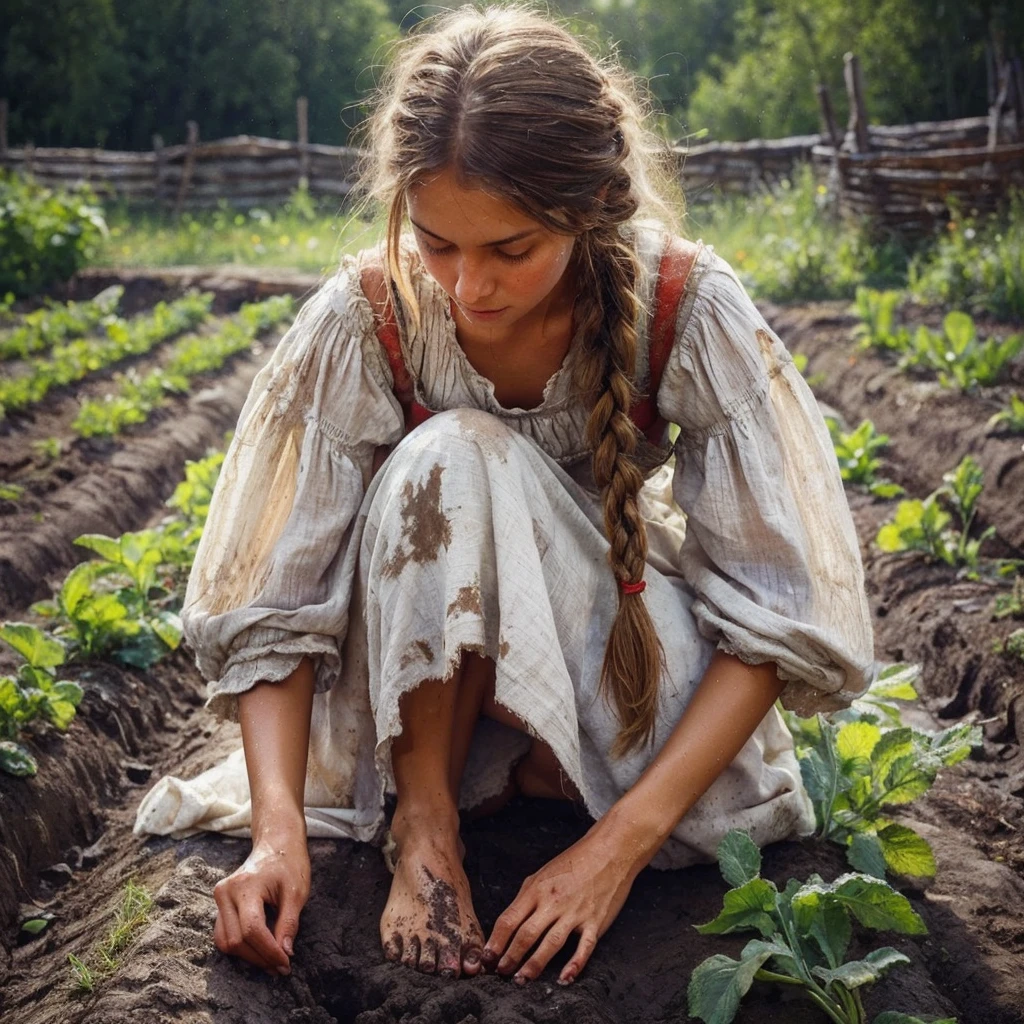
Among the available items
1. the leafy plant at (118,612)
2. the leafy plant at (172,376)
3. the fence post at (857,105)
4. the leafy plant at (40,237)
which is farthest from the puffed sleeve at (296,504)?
the fence post at (857,105)

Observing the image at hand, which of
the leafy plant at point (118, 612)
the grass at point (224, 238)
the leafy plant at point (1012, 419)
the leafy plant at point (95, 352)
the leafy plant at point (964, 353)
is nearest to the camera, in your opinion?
the leafy plant at point (118, 612)

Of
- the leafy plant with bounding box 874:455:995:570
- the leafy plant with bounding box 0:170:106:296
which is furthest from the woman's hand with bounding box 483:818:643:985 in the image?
the leafy plant with bounding box 0:170:106:296

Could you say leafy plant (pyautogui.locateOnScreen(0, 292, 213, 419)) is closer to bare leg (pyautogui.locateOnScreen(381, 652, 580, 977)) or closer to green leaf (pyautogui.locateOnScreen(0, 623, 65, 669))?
green leaf (pyautogui.locateOnScreen(0, 623, 65, 669))

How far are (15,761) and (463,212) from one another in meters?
1.36

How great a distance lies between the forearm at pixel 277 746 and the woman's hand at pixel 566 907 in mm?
333

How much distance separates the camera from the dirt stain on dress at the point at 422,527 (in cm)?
171

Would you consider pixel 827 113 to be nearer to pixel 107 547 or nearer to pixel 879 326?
pixel 879 326

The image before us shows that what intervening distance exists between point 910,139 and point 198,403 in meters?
7.51

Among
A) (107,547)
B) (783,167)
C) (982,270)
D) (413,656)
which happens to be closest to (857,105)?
(783,167)

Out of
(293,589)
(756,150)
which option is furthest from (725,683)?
(756,150)

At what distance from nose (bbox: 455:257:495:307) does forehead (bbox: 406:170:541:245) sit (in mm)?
30

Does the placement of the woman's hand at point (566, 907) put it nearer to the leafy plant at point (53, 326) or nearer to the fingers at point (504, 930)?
the fingers at point (504, 930)

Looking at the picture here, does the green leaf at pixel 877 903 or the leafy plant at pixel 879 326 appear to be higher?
the leafy plant at pixel 879 326

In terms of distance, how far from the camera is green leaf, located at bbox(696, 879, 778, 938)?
5.31 feet
